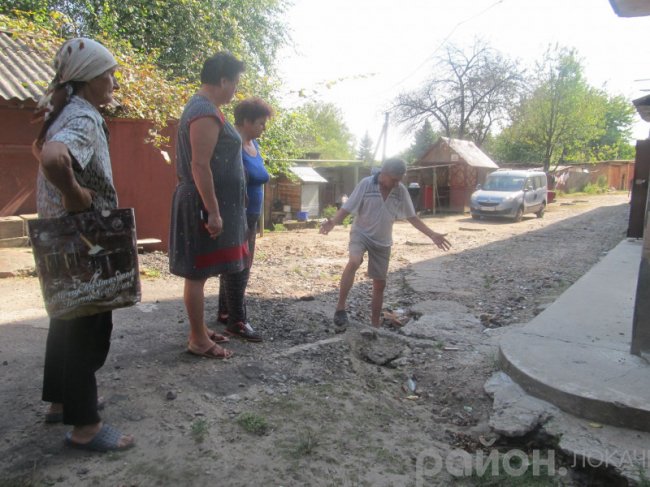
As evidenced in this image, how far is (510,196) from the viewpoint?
1642cm

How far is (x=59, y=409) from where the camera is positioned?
2.35m

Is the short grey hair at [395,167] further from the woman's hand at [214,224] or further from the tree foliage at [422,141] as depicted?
the tree foliage at [422,141]

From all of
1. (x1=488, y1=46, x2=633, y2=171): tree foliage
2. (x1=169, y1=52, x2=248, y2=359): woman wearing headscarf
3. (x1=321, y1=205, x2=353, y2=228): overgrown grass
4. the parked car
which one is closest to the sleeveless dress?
(x1=169, y1=52, x2=248, y2=359): woman wearing headscarf

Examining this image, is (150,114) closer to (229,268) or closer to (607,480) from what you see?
(229,268)

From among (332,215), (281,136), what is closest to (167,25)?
(281,136)

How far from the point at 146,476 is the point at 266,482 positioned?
1.59ft

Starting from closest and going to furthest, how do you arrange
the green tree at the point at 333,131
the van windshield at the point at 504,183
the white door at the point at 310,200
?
the white door at the point at 310,200 → the van windshield at the point at 504,183 → the green tree at the point at 333,131

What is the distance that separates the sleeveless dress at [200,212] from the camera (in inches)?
114

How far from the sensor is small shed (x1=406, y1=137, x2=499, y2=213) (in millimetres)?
20406

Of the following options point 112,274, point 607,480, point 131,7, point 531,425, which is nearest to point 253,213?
point 112,274

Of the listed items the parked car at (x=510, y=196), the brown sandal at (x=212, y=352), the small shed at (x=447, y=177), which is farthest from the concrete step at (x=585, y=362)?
the small shed at (x=447, y=177)

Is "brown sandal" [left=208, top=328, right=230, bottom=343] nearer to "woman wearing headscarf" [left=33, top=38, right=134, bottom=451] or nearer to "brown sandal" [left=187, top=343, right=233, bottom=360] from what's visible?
"brown sandal" [left=187, top=343, right=233, bottom=360]

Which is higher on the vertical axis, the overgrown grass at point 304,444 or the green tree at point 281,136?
the green tree at point 281,136

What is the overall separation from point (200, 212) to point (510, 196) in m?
15.2
